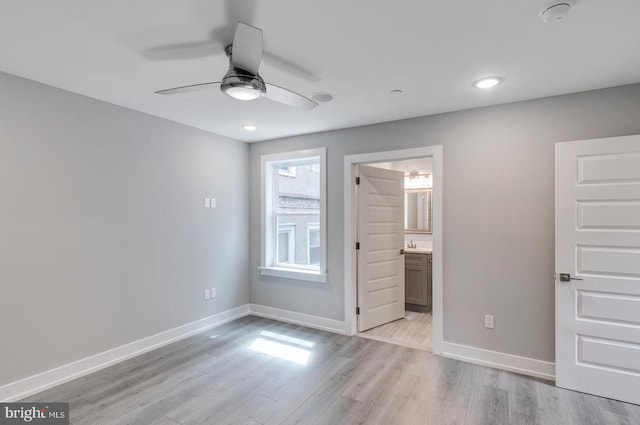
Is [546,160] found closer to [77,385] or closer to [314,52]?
[314,52]

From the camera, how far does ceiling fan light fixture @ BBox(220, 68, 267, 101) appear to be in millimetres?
1802

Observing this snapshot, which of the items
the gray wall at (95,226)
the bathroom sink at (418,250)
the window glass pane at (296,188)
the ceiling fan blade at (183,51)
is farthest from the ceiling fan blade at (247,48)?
the bathroom sink at (418,250)

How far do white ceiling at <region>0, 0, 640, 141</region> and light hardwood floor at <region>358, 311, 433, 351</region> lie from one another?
2.54 m

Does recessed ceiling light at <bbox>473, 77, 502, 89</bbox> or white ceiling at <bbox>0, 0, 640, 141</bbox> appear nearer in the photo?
white ceiling at <bbox>0, 0, 640, 141</bbox>

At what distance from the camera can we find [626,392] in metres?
2.44

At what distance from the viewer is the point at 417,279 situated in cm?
485

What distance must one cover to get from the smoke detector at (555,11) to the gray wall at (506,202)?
1.43 meters

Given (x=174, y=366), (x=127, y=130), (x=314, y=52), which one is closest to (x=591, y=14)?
(x=314, y=52)

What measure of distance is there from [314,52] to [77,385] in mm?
3242

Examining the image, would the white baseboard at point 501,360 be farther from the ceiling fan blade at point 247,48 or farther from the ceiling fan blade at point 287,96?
the ceiling fan blade at point 247,48

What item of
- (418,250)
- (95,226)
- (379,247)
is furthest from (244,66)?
(418,250)

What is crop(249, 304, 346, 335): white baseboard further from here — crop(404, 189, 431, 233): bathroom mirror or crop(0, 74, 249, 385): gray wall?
crop(404, 189, 431, 233): bathroom mirror

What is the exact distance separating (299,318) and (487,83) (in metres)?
3.34

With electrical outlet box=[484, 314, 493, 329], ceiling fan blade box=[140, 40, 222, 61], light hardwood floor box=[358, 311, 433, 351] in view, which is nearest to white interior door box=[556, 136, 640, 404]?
electrical outlet box=[484, 314, 493, 329]
